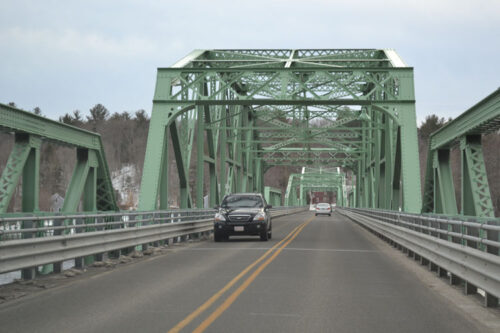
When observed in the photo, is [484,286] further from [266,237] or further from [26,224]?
[266,237]

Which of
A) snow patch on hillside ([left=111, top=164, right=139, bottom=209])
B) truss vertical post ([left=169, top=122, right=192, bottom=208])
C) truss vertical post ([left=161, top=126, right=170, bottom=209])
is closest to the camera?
truss vertical post ([left=161, top=126, right=170, bottom=209])

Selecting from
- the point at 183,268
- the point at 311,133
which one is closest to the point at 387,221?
the point at 183,268

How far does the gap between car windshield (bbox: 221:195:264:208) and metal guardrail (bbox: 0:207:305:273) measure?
315 cm

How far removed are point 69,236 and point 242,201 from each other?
12546 millimetres

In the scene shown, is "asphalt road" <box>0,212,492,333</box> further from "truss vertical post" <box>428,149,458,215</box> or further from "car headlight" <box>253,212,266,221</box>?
"car headlight" <box>253,212,266,221</box>

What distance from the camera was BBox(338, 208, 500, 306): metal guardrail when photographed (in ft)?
28.1

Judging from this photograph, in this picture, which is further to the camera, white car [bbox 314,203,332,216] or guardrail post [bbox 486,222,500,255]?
white car [bbox 314,203,332,216]

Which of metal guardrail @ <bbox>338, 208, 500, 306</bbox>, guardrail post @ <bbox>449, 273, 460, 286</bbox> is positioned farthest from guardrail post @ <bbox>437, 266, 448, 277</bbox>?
guardrail post @ <bbox>449, 273, 460, 286</bbox>

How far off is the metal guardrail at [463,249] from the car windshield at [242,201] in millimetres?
8255

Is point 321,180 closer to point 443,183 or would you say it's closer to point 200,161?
point 200,161

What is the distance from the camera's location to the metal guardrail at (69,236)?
33.2 ft

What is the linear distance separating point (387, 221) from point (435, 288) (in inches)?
535

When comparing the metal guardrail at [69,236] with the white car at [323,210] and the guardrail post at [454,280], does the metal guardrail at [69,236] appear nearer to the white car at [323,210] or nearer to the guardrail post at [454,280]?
the guardrail post at [454,280]

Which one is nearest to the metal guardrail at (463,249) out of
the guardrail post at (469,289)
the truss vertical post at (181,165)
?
the guardrail post at (469,289)
